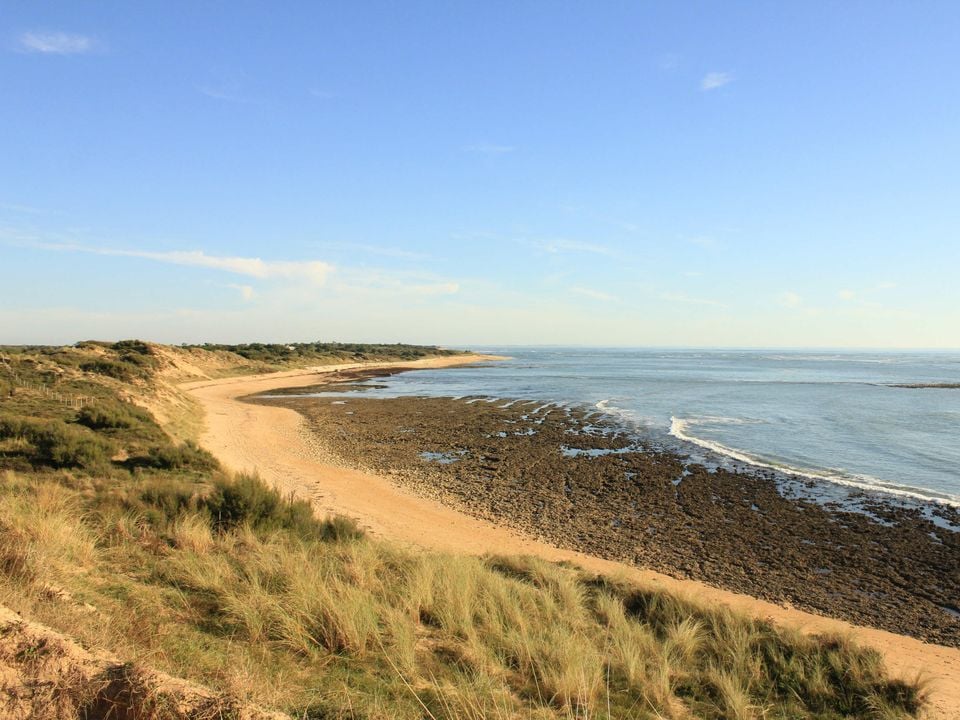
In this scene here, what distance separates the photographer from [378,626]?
20.3 feet

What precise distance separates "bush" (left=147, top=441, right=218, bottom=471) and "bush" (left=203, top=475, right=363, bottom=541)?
4.22 meters

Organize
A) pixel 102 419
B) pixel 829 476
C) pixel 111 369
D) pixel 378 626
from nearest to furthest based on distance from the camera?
pixel 378 626 → pixel 102 419 → pixel 829 476 → pixel 111 369

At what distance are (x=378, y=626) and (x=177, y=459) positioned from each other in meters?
10.5

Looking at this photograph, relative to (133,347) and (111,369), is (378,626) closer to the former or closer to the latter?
(111,369)

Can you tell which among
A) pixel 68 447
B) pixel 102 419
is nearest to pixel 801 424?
pixel 102 419

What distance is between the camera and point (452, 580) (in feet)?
24.2

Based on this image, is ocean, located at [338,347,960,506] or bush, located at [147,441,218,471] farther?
ocean, located at [338,347,960,506]

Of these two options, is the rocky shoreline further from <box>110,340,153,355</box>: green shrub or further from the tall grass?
<box>110,340,153,355</box>: green shrub

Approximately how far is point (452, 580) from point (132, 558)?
4284 millimetres

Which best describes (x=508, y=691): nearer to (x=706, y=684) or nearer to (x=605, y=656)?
(x=605, y=656)

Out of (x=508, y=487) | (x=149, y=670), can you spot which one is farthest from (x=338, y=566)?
(x=508, y=487)

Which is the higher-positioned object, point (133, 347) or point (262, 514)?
point (133, 347)

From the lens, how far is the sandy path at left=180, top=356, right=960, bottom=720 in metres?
8.42

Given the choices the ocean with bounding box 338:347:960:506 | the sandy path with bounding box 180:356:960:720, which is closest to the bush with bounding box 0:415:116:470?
the sandy path with bounding box 180:356:960:720
